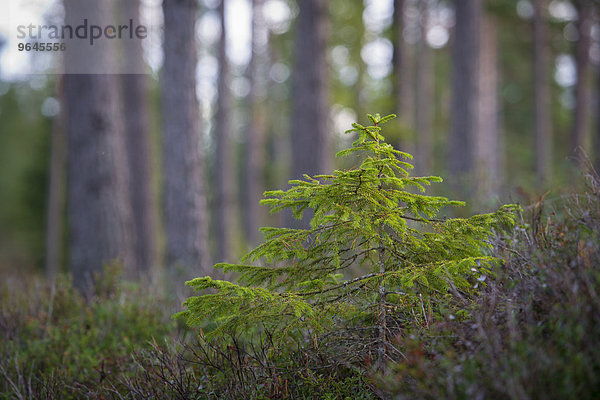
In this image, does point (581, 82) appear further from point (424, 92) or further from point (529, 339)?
point (529, 339)

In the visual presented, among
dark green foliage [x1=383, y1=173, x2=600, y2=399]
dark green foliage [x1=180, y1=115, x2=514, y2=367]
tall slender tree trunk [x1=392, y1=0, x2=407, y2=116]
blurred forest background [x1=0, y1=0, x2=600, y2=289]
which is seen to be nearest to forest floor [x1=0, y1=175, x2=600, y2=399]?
dark green foliage [x1=383, y1=173, x2=600, y2=399]

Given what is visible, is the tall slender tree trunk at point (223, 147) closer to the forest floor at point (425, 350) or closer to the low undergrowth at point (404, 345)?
the forest floor at point (425, 350)

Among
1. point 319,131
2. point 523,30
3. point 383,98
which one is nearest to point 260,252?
point 319,131

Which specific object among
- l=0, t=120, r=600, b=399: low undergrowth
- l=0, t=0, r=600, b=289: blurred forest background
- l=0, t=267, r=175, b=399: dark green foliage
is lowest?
l=0, t=267, r=175, b=399: dark green foliage

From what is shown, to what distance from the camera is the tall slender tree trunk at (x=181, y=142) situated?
8297mm

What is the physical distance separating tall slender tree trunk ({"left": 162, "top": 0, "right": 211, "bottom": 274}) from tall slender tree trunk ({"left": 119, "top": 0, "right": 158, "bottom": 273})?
228 inches

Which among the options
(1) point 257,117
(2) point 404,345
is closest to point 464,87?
(2) point 404,345

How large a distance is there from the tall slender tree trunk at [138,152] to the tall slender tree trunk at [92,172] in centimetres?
595

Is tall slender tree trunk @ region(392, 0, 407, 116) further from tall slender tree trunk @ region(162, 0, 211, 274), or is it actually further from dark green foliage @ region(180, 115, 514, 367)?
dark green foliage @ region(180, 115, 514, 367)

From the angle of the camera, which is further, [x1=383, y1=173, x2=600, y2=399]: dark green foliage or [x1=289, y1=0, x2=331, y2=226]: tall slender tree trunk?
[x1=289, y1=0, x2=331, y2=226]: tall slender tree trunk

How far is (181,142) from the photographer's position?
27.6 feet

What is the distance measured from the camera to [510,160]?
92.9ft

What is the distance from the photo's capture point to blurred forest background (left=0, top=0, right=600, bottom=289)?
26.0ft

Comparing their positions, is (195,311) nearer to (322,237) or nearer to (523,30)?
(322,237)
